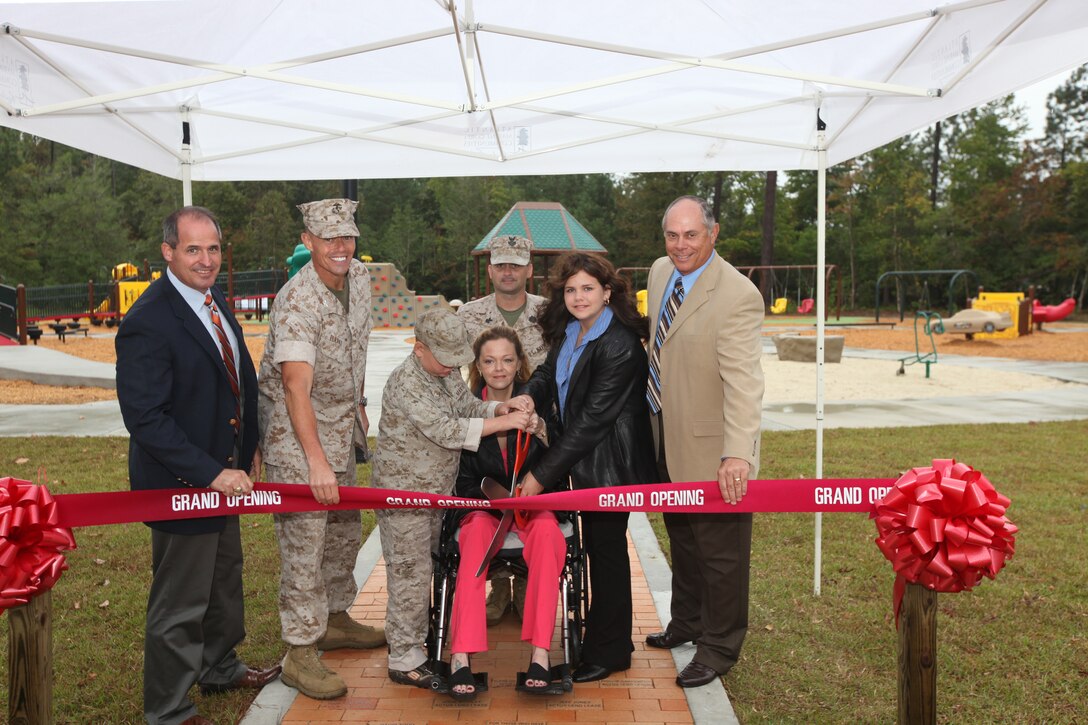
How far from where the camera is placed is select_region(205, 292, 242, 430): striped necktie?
353 cm

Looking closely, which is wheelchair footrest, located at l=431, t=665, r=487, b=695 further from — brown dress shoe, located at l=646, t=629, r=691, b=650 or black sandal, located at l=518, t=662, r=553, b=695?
brown dress shoe, located at l=646, t=629, r=691, b=650

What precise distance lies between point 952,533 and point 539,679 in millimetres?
1808

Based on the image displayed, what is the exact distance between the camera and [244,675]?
13.2 ft

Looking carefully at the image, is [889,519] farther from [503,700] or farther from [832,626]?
[832,626]

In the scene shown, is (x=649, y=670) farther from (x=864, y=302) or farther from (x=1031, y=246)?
(x=864, y=302)

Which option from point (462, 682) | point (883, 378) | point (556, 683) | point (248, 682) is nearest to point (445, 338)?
point (462, 682)

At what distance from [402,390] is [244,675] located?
1519 mm

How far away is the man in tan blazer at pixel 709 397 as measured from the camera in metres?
3.71

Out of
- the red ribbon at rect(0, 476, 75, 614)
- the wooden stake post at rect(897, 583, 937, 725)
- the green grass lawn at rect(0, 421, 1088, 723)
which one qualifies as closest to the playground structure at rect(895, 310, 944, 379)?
the green grass lawn at rect(0, 421, 1088, 723)

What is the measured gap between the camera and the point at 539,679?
3723mm

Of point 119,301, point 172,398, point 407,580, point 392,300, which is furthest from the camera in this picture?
point 119,301

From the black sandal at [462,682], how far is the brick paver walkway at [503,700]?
0.08 metres

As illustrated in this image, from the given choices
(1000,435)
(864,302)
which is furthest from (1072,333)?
(864,302)

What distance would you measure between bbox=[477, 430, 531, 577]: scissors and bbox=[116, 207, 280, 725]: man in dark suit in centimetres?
104
